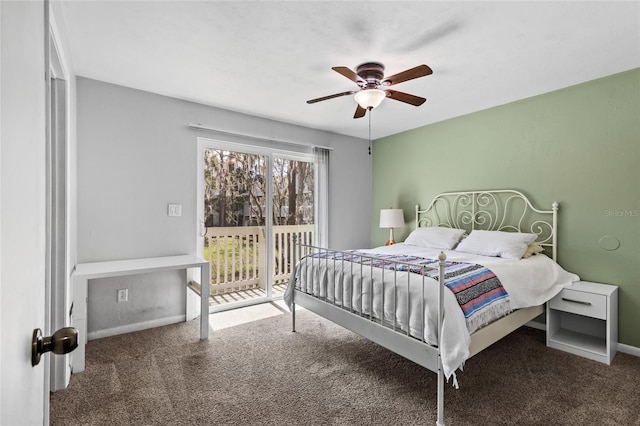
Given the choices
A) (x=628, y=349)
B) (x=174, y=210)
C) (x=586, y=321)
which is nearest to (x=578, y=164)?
(x=586, y=321)

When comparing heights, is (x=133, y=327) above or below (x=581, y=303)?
below

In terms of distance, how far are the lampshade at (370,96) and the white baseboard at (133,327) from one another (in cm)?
291

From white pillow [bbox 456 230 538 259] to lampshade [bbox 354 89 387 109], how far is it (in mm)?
1860

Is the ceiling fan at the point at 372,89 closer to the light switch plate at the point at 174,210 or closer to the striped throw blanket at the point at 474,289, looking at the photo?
the striped throw blanket at the point at 474,289

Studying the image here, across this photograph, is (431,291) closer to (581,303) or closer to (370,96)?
(370,96)

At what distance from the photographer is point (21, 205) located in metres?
0.61

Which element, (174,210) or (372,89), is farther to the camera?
(174,210)

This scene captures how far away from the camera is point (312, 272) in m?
2.89

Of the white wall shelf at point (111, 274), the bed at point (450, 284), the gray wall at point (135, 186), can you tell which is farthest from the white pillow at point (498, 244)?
the gray wall at point (135, 186)

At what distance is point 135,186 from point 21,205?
2907mm

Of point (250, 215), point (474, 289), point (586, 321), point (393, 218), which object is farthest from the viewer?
point (393, 218)

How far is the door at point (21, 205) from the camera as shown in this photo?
0.50 metres


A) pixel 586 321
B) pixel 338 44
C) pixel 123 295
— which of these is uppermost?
pixel 338 44

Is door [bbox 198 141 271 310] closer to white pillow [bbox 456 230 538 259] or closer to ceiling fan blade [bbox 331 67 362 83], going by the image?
ceiling fan blade [bbox 331 67 362 83]
